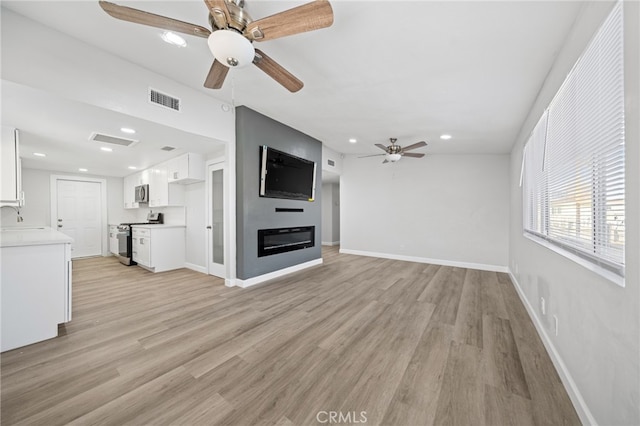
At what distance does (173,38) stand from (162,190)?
12.9ft

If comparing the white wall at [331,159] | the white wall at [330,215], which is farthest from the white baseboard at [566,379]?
the white wall at [330,215]

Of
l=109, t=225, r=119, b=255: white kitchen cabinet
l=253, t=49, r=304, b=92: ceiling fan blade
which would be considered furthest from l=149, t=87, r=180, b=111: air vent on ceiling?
l=109, t=225, r=119, b=255: white kitchen cabinet

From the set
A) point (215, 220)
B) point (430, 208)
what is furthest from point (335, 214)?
point (215, 220)

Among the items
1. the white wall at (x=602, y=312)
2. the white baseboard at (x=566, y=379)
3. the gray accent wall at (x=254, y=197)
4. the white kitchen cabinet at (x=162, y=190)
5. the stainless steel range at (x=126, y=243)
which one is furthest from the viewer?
the stainless steel range at (x=126, y=243)

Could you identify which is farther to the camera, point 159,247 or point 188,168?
point 159,247

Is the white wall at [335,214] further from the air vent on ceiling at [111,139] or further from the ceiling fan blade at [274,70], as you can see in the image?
the ceiling fan blade at [274,70]

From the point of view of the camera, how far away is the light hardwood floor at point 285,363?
143cm

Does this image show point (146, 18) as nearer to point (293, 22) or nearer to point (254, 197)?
point (293, 22)

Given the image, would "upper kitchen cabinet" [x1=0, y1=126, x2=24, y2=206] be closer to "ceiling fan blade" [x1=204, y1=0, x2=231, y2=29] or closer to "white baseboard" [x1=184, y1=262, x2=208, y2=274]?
"white baseboard" [x1=184, y1=262, x2=208, y2=274]

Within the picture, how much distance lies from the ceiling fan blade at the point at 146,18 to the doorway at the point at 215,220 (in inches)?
107

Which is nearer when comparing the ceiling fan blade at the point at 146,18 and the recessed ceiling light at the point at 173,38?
the ceiling fan blade at the point at 146,18

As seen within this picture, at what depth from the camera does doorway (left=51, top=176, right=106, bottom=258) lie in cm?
616

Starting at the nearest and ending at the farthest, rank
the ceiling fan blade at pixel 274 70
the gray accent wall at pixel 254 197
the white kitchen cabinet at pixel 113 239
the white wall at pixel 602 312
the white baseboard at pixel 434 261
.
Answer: the white wall at pixel 602 312
the ceiling fan blade at pixel 274 70
the gray accent wall at pixel 254 197
the white baseboard at pixel 434 261
the white kitchen cabinet at pixel 113 239

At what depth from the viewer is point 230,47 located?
5.08 feet
